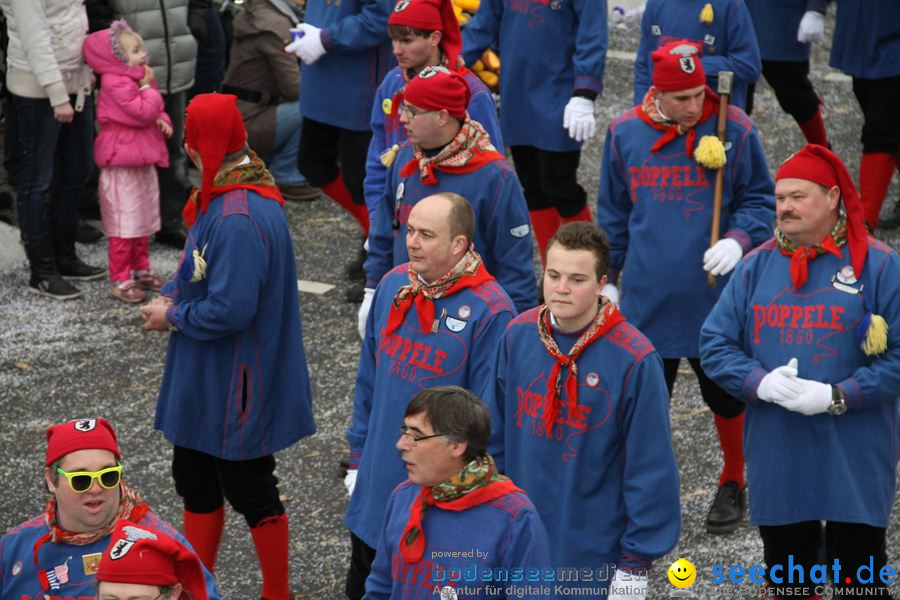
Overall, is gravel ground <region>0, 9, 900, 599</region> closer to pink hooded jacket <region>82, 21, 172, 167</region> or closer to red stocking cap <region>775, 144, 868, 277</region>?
pink hooded jacket <region>82, 21, 172, 167</region>

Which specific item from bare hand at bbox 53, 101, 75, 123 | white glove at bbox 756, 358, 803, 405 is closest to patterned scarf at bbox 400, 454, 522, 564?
white glove at bbox 756, 358, 803, 405

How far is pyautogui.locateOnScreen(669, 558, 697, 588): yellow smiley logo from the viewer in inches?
233

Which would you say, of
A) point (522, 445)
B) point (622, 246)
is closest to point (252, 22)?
point (622, 246)

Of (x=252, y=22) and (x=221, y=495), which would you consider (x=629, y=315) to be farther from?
(x=252, y=22)

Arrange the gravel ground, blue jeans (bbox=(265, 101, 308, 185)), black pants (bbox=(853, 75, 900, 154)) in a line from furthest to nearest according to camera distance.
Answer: blue jeans (bbox=(265, 101, 308, 185)) < black pants (bbox=(853, 75, 900, 154)) < the gravel ground

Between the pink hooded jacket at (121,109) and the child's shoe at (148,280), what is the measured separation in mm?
674

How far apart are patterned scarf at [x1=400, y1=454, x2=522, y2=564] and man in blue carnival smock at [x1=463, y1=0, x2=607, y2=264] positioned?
14.0 ft

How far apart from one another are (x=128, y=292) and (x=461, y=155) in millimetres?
3477

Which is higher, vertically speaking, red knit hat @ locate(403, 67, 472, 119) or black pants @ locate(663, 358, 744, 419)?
red knit hat @ locate(403, 67, 472, 119)

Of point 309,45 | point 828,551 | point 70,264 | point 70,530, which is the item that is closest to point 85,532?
point 70,530

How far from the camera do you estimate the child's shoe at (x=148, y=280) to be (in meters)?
9.05

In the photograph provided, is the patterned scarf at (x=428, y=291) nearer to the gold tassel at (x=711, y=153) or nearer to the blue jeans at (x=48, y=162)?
the gold tassel at (x=711, y=153)

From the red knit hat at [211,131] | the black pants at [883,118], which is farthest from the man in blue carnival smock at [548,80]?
the red knit hat at [211,131]

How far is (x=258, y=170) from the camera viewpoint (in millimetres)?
5672
